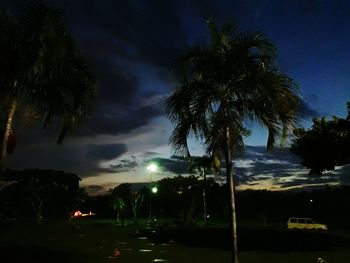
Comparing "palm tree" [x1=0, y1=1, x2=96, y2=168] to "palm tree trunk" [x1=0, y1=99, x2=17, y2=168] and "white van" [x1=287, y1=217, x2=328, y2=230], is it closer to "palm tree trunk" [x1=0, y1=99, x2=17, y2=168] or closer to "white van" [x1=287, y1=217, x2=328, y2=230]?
"palm tree trunk" [x1=0, y1=99, x2=17, y2=168]

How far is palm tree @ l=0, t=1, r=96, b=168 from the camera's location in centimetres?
1224

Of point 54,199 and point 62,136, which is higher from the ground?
point 54,199

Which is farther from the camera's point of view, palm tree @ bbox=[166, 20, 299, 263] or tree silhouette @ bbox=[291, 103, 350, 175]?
tree silhouette @ bbox=[291, 103, 350, 175]

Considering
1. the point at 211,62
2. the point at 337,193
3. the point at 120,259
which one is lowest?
the point at 120,259

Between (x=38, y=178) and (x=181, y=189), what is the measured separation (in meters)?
24.8

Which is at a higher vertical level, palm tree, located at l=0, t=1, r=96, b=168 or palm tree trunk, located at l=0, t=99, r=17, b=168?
palm tree, located at l=0, t=1, r=96, b=168

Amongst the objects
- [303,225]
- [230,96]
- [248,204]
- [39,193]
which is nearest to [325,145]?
[230,96]

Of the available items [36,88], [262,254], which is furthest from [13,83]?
[262,254]

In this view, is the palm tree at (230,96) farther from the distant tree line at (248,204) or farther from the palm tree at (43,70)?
the distant tree line at (248,204)

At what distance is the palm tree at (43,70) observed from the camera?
12242 millimetres

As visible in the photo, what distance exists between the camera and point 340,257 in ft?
69.8

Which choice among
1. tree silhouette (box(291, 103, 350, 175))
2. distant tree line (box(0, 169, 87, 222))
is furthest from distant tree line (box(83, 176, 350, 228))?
tree silhouette (box(291, 103, 350, 175))

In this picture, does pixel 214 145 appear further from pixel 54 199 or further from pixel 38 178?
pixel 54 199

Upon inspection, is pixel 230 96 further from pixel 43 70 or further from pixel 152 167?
pixel 152 167
